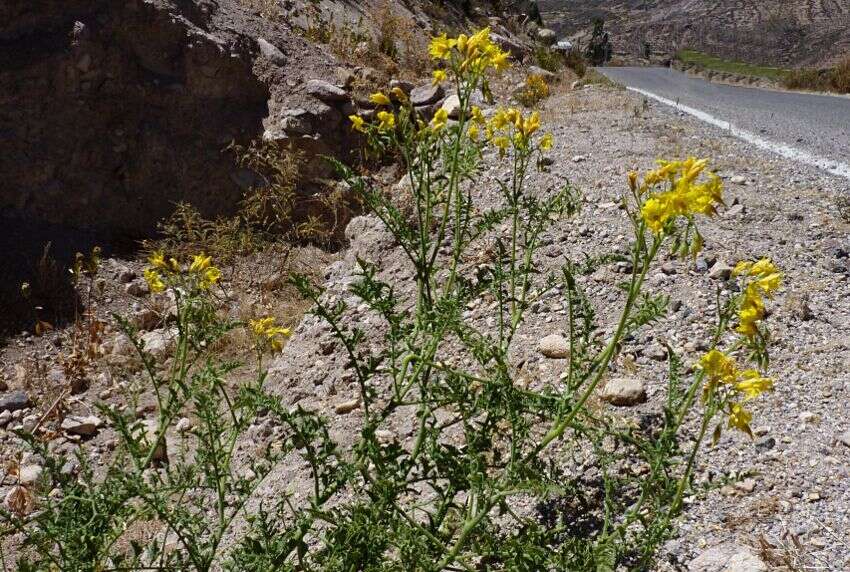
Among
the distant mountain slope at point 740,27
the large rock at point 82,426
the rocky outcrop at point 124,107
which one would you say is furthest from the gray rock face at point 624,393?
the distant mountain slope at point 740,27

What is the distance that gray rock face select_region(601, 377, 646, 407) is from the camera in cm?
250

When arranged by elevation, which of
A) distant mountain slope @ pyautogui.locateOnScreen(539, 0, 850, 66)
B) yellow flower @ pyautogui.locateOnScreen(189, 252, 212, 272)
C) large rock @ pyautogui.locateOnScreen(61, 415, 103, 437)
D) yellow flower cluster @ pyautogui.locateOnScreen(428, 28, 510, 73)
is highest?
distant mountain slope @ pyautogui.locateOnScreen(539, 0, 850, 66)

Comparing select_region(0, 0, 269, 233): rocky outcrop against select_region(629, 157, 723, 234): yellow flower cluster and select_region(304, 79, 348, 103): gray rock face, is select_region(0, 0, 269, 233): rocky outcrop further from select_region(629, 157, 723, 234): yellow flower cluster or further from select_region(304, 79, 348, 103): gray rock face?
select_region(629, 157, 723, 234): yellow flower cluster

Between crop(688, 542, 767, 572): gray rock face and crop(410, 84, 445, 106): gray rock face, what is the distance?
4.86m

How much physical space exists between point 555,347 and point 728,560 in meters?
1.22

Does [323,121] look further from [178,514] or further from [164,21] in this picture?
[178,514]

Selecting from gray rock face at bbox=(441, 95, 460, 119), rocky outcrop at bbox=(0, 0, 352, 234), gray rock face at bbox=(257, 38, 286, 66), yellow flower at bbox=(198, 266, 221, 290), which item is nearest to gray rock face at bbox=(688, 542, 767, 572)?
yellow flower at bbox=(198, 266, 221, 290)

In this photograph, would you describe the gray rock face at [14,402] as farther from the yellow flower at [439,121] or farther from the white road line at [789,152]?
the white road line at [789,152]

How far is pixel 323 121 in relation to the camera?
5652 millimetres

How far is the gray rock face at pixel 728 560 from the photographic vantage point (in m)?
1.74

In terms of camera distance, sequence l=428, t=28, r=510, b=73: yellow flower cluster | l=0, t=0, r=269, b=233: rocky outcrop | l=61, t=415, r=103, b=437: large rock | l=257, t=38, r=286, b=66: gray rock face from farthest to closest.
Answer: l=257, t=38, r=286, b=66: gray rock face < l=0, t=0, r=269, b=233: rocky outcrop < l=61, t=415, r=103, b=437: large rock < l=428, t=28, r=510, b=73: yellow flower cluster

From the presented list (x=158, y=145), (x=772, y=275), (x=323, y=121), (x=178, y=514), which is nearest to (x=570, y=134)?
(x=323, y=121)

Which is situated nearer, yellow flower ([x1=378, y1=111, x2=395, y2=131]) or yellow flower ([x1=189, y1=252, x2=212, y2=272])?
yellow flower ([x1=378, y1=111, x2=395, y2=131])

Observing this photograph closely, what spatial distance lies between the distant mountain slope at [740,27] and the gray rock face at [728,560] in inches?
1457
